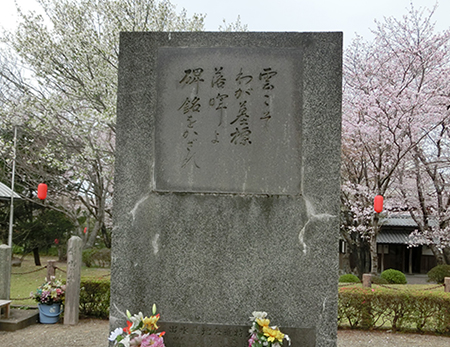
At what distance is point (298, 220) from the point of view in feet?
9.11

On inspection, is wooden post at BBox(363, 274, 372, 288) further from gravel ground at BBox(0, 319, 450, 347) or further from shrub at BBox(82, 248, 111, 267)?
shrub at BBox(82, 248, 111, 267)

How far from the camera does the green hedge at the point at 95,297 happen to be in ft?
24.0

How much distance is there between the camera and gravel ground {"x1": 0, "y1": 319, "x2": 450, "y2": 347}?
5.94m

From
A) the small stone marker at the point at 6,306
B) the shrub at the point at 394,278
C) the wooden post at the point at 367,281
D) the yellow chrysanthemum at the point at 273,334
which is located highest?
the yellow chrysanthemum at the point at 273,334

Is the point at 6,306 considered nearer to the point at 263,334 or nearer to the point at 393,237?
the point at 263,334

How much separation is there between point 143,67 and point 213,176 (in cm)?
97

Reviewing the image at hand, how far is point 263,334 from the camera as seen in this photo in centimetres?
258

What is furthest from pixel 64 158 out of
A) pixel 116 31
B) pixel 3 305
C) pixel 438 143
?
pixel 438 143

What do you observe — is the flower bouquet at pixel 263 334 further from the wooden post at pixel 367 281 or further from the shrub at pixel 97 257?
the shrub at pixel 97 257

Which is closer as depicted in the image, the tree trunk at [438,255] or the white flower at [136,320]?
the white flower at [136,320]

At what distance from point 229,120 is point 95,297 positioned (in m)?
5.79

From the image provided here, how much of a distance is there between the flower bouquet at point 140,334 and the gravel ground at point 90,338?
3.71m

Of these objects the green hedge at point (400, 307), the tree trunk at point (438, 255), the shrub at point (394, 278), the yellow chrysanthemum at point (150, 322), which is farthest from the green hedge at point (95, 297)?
the tree trunk at point (438, 255)

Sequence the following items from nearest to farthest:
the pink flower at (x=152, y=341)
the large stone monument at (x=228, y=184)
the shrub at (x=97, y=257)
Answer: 1. the pink flower at (x=152, y=341)
2. the large stone monument at (x=228, y=184)
3. the shrub at (x=97, y=257)
